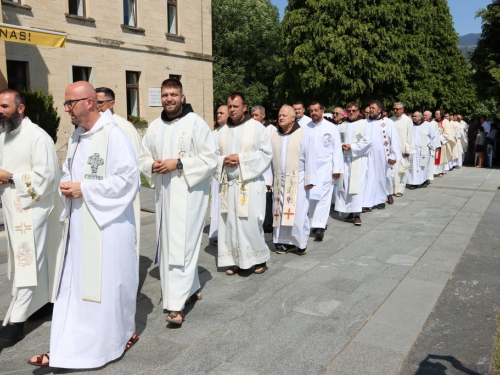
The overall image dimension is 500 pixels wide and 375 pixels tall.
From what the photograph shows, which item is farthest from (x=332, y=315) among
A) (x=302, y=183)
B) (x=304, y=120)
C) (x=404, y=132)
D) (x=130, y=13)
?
(x=130, y=13)

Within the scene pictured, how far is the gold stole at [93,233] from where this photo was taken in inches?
142

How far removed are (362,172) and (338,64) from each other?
587 inches

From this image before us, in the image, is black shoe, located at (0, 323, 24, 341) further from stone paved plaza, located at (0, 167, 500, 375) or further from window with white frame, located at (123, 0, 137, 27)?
window with white frame, located at (123, 0, 137, 27)

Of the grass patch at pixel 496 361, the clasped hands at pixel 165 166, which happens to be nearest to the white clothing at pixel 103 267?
the clasped hands at pixel 165 166

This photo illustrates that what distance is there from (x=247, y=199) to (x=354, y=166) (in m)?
3.79

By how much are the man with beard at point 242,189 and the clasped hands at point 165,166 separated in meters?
1.33

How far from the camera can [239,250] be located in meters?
5.79

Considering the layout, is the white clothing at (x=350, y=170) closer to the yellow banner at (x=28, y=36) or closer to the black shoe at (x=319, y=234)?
the black shoe at (x=319, y=234)

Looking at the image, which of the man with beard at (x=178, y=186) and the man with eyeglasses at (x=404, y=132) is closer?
the man with beard at (x=178, y=186)

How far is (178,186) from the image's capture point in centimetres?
459

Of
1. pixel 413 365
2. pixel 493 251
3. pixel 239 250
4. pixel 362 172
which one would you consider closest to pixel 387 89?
pixel 362 172

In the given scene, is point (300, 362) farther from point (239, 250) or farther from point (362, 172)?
point (362, 172)

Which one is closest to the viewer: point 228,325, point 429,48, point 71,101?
point 71,101

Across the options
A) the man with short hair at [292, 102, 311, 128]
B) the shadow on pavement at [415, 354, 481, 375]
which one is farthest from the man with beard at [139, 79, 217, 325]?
the man with short hair at [292, 102, 311, 128]
